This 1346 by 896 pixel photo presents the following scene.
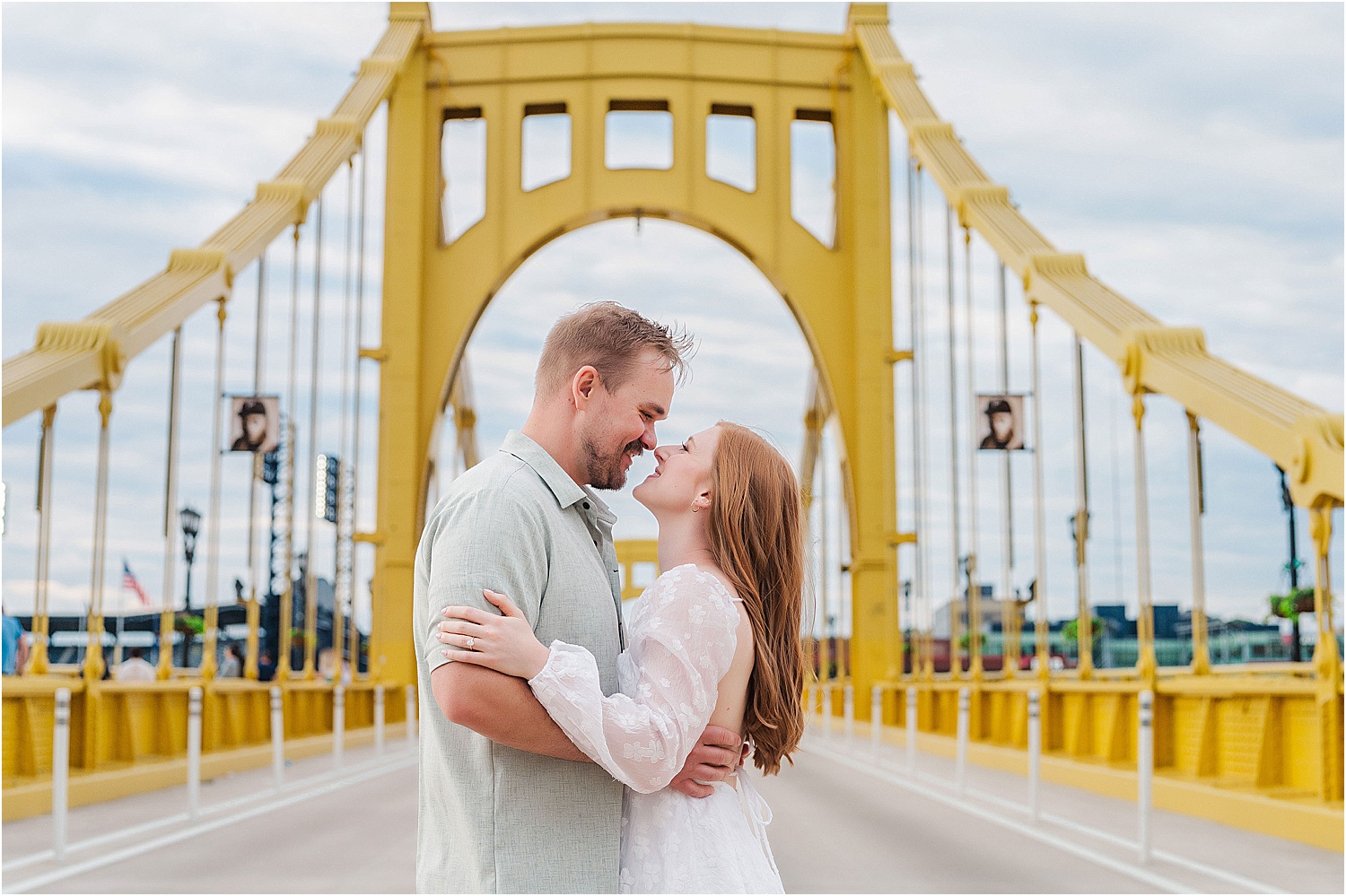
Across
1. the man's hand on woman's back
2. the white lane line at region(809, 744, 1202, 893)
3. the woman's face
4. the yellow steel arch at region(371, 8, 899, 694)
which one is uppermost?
the yellow steel arch at region(371, 8, 899, 694)

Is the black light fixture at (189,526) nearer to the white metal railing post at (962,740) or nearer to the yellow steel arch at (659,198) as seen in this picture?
the yellow steel arch at (659,198)

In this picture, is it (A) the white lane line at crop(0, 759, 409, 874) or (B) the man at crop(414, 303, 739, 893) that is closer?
(B) the man at crop(414, 303, 739, 893)

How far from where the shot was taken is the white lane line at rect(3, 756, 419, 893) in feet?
21.8

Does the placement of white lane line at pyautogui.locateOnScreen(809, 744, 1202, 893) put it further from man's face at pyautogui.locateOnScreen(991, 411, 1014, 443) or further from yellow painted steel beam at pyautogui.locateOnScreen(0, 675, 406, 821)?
yellow painted steel beam at pyautogui.locateOnScreen(0, 675, 406, 821)

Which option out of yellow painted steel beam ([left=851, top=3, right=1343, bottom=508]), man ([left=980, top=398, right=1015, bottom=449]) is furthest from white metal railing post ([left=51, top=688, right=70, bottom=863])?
man ([left=980, top=398, right=1015, bottom=449])

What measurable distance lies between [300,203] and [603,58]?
843cm

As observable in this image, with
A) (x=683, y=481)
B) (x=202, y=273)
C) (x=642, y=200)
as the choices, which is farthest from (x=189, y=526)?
(x=683, y=481)

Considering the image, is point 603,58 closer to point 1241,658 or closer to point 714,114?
point 714,114

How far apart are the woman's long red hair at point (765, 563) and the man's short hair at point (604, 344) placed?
0.67 ft

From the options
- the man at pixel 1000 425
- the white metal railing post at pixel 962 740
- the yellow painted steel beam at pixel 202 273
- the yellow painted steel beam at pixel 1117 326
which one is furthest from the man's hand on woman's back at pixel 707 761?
the man at pixel 1000 425

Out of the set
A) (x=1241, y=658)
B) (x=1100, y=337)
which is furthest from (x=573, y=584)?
(x=1241, y=658)

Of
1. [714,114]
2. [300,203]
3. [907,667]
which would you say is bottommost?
[907,667]

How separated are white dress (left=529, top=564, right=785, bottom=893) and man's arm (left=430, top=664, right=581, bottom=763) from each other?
0.09ft

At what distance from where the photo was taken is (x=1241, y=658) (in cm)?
6869
